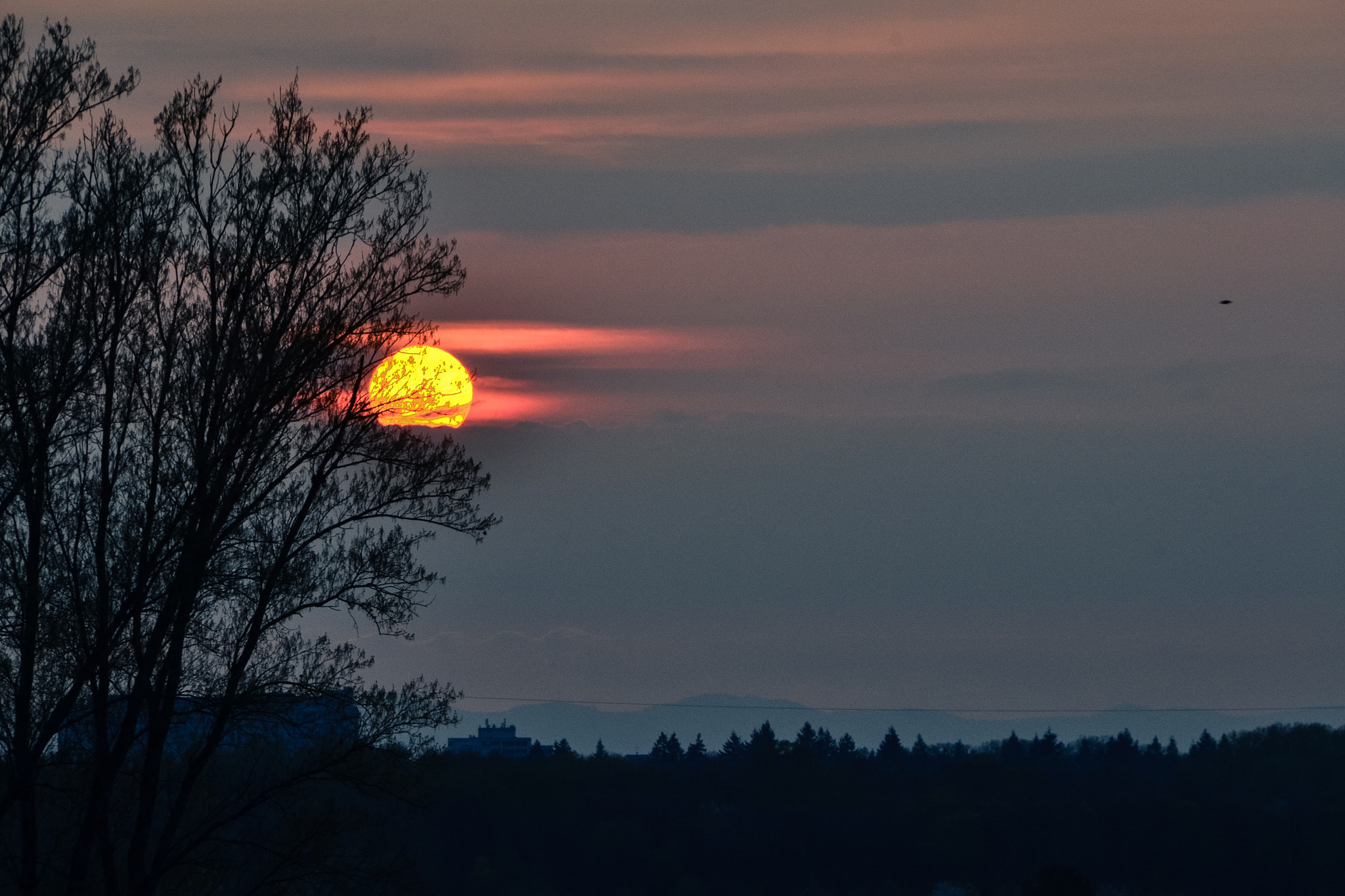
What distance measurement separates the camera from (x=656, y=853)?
108 meters

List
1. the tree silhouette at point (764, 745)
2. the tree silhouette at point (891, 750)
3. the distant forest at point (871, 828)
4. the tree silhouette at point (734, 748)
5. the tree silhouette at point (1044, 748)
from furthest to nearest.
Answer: the tree silhouette at point (891, 750)
the tree silhouette at point (1044, 748)
the tree silhouette at point (734, 748)
the tree silhouette at point (764, 745)
the distant forest at point (871, 828)

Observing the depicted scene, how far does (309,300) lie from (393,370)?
111 cm

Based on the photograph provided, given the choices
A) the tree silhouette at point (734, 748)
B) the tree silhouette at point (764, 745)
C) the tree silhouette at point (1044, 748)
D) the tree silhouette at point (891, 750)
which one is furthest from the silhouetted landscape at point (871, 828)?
the tree silhouette at point (891, 750)

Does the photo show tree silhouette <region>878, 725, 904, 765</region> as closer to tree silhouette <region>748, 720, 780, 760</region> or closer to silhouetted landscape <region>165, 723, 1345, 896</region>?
tree silhouette <region>748, 720, 780, 760</region>

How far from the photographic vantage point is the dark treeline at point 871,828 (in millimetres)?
102188

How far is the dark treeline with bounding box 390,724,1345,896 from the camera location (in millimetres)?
102188

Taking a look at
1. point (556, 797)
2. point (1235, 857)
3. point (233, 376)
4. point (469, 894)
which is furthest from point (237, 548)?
point (1235, 857)

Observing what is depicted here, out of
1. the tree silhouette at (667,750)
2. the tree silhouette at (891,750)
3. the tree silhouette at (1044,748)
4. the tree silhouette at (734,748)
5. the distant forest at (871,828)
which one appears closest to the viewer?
the distant forest at (871,828)

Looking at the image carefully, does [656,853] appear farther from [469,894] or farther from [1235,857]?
[1235,857]

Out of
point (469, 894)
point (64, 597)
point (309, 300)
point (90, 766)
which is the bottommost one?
point (469, 894)

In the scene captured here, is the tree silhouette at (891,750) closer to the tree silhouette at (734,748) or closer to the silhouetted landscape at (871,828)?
the tree silhouette at (734,748)

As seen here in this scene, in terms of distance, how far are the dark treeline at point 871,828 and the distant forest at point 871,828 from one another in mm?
136

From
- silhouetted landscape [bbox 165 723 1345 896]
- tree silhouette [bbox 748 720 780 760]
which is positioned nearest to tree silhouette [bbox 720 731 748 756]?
tree silhouette [bbox 748 720 780 760]

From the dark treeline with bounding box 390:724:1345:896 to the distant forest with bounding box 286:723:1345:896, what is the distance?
0.45 feet
